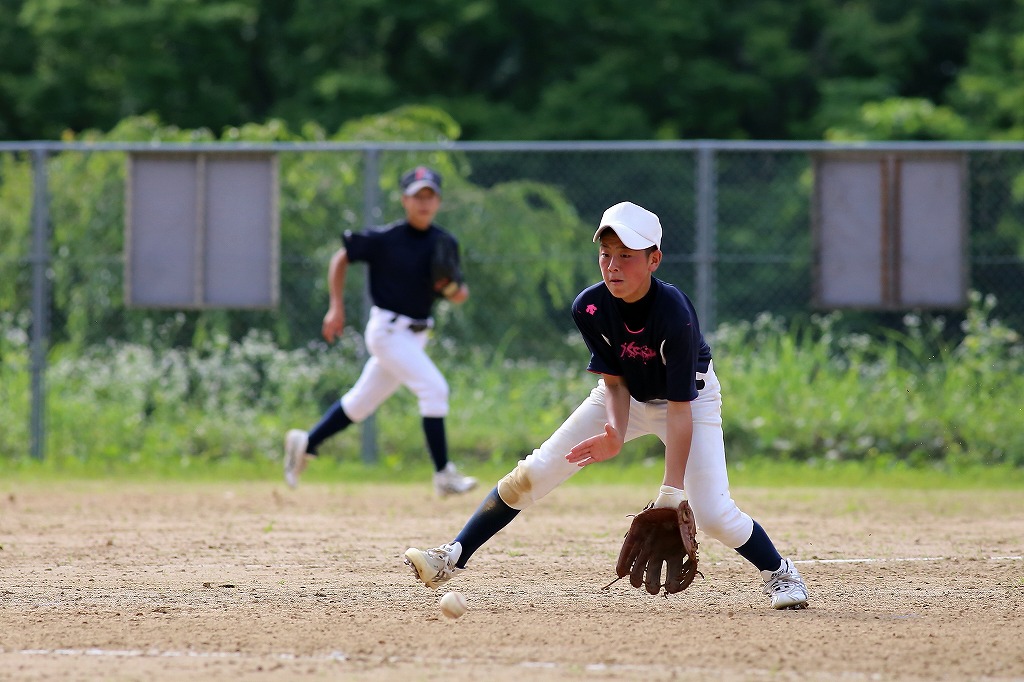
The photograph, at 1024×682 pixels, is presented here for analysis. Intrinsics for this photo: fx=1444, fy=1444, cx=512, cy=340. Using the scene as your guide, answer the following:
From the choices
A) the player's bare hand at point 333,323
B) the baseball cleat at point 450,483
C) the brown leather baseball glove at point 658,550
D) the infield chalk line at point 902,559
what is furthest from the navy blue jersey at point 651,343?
the player's bare hand at point 333,323

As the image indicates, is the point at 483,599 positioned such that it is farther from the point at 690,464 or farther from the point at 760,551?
the point at 760,551

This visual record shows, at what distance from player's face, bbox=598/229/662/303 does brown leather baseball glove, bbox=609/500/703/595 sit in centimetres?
87

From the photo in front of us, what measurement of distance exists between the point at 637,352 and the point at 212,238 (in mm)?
6808

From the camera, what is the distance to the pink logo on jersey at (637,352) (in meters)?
5.58

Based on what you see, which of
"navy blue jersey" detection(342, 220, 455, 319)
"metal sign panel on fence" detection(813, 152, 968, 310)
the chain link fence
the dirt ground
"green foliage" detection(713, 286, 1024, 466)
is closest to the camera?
the dirt ground

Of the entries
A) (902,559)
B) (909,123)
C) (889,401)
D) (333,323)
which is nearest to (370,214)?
(333,323)

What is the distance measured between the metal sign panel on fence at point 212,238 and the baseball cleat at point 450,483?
2.59 m

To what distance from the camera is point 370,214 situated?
11.6 m

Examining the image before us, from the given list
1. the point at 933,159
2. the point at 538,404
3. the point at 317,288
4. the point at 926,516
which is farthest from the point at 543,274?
the point at 926,516

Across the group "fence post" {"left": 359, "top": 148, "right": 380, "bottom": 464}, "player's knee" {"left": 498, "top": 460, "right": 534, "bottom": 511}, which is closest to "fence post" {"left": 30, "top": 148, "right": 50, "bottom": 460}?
"fence post" {"left": 359, "top": 148, "right": 380, "bottom": 464}

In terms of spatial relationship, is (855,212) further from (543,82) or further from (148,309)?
(543,82)

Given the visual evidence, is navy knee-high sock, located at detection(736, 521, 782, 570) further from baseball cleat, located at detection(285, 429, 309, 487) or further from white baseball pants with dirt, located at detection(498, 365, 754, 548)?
baseball cleat, located at detection(285, 429, 309, 487)

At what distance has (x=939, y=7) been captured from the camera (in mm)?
26516

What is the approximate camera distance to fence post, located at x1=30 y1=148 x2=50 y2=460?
38.4ft
